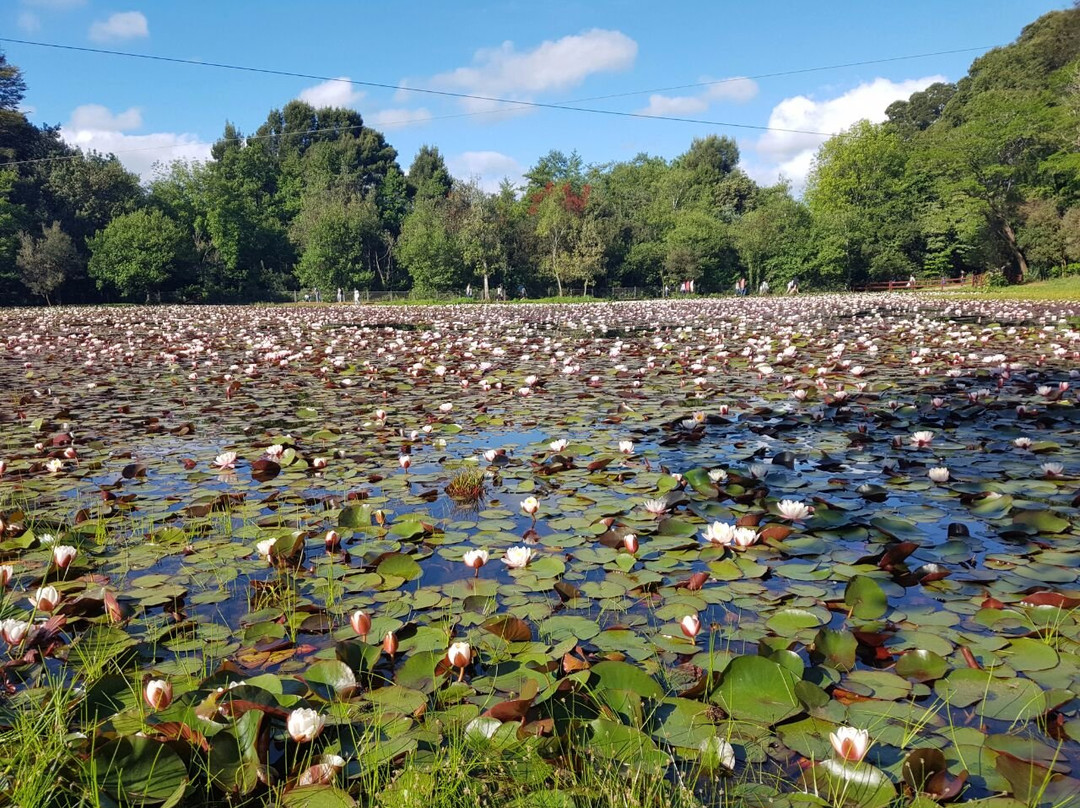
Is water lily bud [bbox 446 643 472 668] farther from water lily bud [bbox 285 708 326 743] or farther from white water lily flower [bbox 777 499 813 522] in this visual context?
white water lily flower [bbox 777 499 813 522]

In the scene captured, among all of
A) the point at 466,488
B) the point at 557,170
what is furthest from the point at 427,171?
the point at 466,488

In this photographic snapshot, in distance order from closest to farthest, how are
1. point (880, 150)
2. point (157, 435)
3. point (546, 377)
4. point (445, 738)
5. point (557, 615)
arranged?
point (445, 738)
point (557, 615)
point (157, 435)
point (546, 377)
point (880, 150)

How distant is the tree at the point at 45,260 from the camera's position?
33.0 m

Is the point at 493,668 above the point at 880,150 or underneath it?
underneath

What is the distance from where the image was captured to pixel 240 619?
2443 millimetres

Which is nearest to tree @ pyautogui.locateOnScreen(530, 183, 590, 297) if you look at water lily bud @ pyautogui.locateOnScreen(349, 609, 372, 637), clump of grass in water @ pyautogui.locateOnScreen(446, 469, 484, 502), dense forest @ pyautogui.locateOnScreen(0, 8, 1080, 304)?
dense forest @ pyautogui.locateOnScreen(0, 8, 1080, 304)

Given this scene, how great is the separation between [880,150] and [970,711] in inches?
2278

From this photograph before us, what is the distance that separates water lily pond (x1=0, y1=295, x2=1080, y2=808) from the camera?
1562 millimetres

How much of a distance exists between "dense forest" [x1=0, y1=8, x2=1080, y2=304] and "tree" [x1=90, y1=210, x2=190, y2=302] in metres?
0.09

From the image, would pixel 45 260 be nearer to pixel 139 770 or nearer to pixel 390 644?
pixel 390 644

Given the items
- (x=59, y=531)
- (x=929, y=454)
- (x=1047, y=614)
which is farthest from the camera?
(x=929, y=454)

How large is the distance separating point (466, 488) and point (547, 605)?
138 cm

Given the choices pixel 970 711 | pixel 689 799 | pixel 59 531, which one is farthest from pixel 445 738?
pixel 59 531

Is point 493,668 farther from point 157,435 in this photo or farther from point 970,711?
point 157,435
